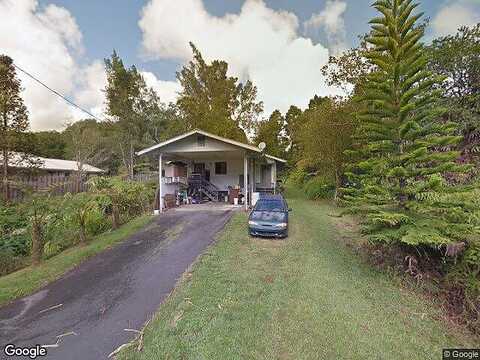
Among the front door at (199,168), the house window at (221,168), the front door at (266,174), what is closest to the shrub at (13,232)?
the front door at (199,168)

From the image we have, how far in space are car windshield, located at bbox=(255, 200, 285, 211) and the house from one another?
376 centimetres

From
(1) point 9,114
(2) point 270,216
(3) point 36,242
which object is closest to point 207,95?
(1) point 9,114

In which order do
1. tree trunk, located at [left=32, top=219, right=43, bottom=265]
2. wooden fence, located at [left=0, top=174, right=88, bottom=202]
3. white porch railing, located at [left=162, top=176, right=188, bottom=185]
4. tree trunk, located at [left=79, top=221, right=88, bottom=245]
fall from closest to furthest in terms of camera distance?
tree trunk, located at [left=32, top=219, right=43, bottom=265] → wooden fence, located at [left=0, top=174, right=88, bottom=202] → tree trunk, located at [left=79, top=221, right=88, bottom=245] → white porch railing, located at [left=162, top=176, right=188, bottom=185]

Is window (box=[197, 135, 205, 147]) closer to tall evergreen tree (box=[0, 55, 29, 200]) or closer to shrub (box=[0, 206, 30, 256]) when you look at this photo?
shrub (box=[0, 206, 30, 256])

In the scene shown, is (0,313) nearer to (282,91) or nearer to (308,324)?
(308,324)

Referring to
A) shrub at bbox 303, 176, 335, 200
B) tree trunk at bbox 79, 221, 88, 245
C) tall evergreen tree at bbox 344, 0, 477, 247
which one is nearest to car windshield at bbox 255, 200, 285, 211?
tall evergreen tree at bbox 344, 0, 477, 247

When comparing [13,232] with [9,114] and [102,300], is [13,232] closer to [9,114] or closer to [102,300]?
[9,114]

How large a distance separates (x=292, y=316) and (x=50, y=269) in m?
6.88

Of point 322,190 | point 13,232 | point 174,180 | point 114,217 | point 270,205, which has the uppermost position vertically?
point 174,180

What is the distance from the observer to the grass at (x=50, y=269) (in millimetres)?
5845

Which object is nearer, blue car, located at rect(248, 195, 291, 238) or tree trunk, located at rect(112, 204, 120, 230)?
blue car, located at rect(248, 195, 291, 238)

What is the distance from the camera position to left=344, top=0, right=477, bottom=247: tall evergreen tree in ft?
19.4

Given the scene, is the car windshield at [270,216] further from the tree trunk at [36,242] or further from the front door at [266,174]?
the front door at [266,174]

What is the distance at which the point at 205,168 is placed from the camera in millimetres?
19391
